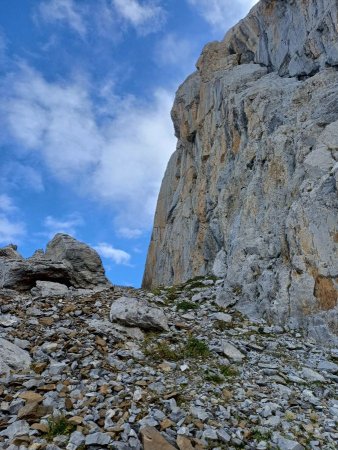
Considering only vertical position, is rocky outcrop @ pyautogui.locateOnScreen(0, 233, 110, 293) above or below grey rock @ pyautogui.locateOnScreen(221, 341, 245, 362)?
above

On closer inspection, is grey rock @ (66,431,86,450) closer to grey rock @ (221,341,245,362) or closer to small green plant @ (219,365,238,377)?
small green plant @ (219,365,238,377)

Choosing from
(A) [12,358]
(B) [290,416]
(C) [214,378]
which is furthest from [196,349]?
(A) [12,358]

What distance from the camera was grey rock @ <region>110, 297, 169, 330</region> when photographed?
16359 millimetres

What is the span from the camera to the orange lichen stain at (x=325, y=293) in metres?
17.9

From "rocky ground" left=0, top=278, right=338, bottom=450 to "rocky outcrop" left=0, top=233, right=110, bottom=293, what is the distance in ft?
13.0

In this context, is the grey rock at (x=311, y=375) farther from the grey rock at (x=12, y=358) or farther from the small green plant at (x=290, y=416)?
the grey rock at (x=12, y=358)

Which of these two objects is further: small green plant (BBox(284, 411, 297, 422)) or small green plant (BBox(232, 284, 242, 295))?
small green plant (BBox(232, 284, 242, 295))

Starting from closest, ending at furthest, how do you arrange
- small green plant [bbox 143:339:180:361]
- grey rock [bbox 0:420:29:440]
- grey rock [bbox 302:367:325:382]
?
1. grey rock [bbox 0:420:29:440]
2. grey rock [bbox 302:367:325:382]
3. small green plant [bbox 143:339:180:361]

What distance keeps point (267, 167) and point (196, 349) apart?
17358 mm

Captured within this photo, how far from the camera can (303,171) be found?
23891mm

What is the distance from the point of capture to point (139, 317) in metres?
16.5

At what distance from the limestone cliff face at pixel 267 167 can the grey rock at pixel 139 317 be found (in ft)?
20.8

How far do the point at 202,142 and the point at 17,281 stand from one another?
112ft

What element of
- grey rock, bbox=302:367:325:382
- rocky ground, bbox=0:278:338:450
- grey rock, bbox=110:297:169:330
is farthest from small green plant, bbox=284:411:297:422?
grey rock, bbox=110:297:169:330
